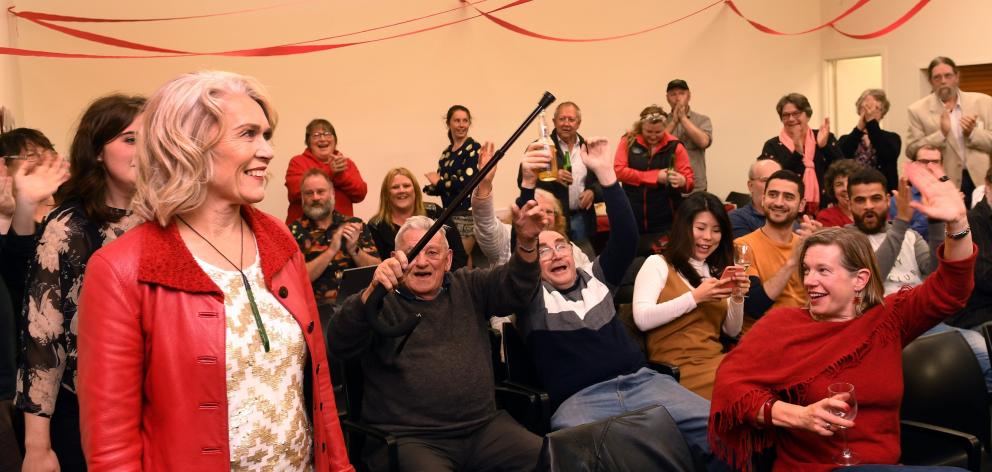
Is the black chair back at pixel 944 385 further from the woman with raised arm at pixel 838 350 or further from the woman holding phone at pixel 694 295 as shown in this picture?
the woman holding phone at pixel 694 295

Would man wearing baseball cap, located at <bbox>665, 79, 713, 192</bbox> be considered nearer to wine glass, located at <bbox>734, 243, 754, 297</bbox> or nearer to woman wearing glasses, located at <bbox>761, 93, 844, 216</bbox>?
woman wearing glasses, located at <bbox>761, 93, 844, 216</bbox>

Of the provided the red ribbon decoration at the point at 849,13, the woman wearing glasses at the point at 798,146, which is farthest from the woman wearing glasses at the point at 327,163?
the red ribbon decoration at the point at 849,13

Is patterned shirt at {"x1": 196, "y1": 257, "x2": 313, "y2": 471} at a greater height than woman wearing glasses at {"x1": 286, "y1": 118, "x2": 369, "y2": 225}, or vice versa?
woman wearing glasses at {"x1": 286, "y1": 118, "x2": 369, "y2": 225}

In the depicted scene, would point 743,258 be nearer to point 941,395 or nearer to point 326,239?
point 941,395

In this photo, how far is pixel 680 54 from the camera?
8922 mm

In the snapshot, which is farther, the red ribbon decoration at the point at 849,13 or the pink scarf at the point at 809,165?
the red ribbon decoration at the point at 849,13

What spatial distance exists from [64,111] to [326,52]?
1.88 m

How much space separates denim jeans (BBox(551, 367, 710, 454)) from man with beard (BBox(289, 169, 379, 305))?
5.78 ft

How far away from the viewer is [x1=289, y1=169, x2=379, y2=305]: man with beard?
466 centimetres

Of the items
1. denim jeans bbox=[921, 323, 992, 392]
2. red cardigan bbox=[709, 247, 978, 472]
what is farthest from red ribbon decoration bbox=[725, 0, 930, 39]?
red cardigan bbox=[709, 247, 978, 472]

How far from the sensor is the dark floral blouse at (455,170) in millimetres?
5918

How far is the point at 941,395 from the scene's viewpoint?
3062mm

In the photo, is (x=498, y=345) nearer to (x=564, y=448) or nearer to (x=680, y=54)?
(x=564, y=448)

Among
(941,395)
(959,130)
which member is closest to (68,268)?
(941,395)
